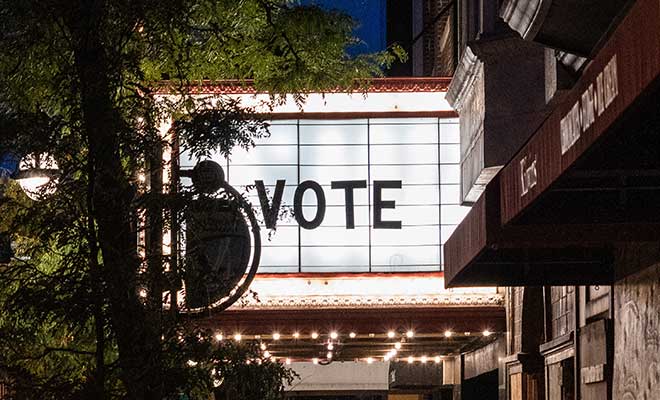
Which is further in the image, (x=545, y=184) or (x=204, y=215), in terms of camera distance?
(x=204, y=215)

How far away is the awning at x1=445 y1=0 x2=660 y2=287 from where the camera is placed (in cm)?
750

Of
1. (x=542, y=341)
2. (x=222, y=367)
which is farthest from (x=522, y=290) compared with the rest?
(x=222, y=367)

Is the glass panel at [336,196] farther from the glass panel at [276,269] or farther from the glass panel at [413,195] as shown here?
the glass panel at [276,269]

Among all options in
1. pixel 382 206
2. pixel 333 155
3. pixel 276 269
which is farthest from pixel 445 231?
pixel 276 269

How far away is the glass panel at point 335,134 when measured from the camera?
2566 centimetres

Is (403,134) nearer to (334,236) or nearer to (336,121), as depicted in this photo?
(336,121)

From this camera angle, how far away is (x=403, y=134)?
83.9 ft

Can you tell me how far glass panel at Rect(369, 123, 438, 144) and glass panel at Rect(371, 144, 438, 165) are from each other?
11 cm

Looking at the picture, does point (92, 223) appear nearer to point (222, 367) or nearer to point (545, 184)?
point (222, 367)

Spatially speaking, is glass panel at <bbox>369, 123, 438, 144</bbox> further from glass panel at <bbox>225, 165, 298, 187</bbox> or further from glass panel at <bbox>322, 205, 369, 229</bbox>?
glass panel at <bbox>225, 165, 298, 187</bbox>

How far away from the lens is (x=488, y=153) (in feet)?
59.9

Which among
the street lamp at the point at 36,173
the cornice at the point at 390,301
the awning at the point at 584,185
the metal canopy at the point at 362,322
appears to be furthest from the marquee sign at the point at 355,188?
the street lamp at the point at 36,173

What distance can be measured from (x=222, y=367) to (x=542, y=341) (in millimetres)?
12148

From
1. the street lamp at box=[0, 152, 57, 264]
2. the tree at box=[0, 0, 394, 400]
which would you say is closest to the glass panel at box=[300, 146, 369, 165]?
the street lamp at box=[0, 152, 57, 264]
